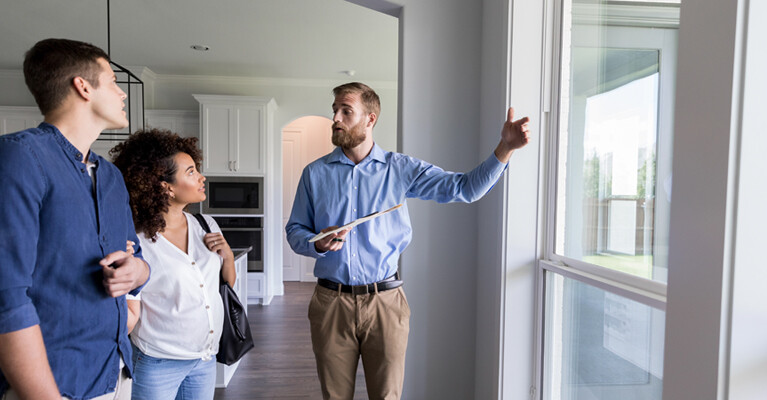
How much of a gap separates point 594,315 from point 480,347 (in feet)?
2.41

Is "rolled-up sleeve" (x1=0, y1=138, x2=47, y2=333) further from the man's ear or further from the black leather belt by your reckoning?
the black leather belt

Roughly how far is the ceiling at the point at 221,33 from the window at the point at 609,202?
8.46 ft

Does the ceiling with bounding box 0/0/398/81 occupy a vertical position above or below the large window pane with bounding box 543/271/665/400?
above

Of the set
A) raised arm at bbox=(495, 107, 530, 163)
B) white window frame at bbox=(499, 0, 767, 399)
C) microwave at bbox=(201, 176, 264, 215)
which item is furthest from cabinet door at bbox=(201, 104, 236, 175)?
white window frame at bbox=(499, 0, 767, 399)

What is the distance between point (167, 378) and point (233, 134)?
183 inches

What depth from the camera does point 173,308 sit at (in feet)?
4.45

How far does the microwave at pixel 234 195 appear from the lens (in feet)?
18.5

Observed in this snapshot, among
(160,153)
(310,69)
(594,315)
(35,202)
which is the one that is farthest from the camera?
(310,69)

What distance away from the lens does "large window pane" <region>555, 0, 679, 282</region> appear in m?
1.29

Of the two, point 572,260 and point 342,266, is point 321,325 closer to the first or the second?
point 342,266

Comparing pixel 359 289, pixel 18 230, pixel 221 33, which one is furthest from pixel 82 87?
pixel 221 33

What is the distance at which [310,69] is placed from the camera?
18.6 ft

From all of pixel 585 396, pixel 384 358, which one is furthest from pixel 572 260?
pixel 384 358

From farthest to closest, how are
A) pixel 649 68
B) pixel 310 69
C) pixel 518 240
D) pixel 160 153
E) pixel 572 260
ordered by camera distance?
pixel 310 69
pixel 518 240
pixel 572 260
pixel 160 153
pixel 649 68
